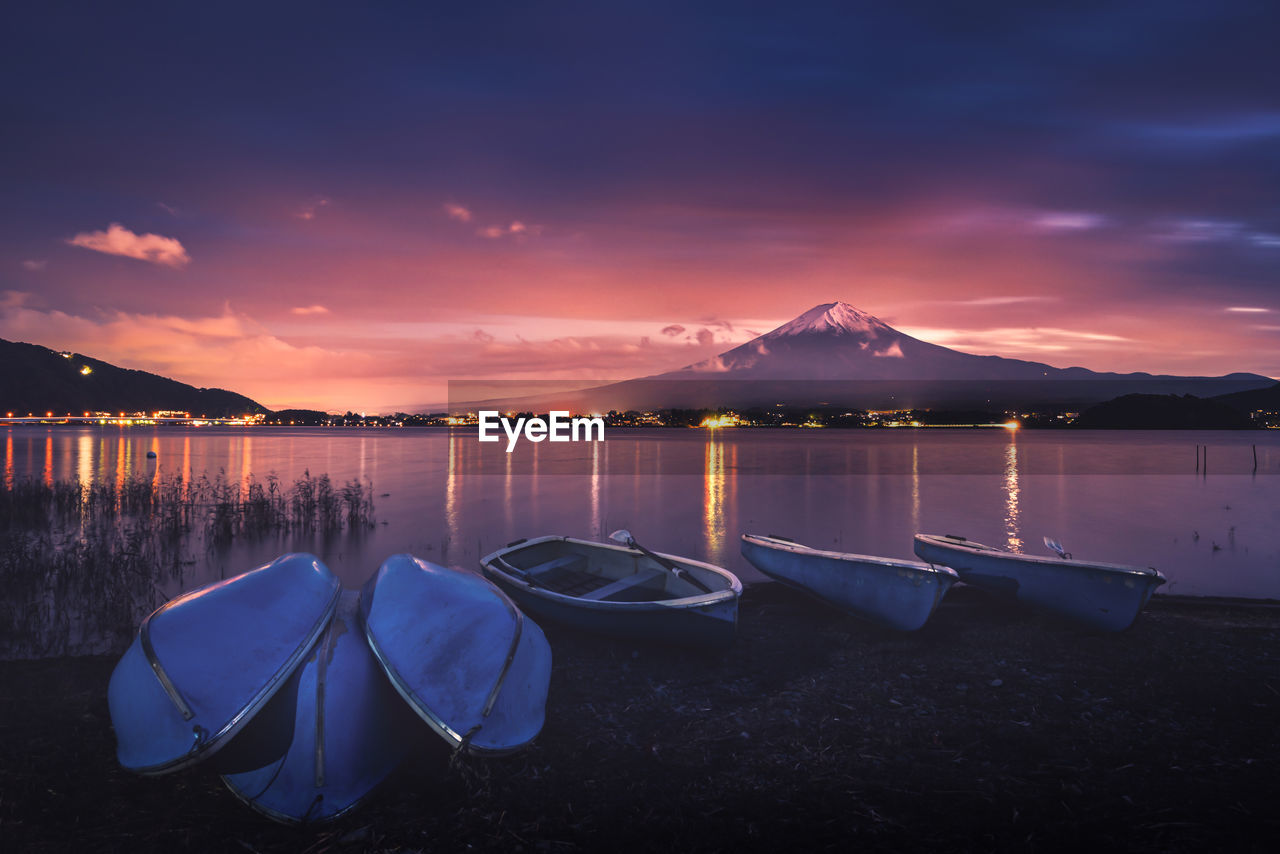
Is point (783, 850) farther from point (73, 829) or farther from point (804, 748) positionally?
point (73, 829)

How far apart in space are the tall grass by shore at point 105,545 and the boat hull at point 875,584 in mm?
11042

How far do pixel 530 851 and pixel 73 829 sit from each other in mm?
3607

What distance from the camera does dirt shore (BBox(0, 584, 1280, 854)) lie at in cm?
505

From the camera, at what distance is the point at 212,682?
16.2ft

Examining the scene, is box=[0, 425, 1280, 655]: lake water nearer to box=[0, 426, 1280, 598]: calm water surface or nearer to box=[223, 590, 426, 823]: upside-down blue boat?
box=[0, 426, 1280, 598]: calm water surface

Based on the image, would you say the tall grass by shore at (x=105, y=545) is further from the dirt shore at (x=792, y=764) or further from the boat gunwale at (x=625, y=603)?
the boat gunwale at (x=625, y=603)

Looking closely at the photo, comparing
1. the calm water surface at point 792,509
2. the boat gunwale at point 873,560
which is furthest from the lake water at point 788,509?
the boat gunwale at point 873,560

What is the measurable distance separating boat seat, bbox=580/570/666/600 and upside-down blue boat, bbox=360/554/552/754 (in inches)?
122

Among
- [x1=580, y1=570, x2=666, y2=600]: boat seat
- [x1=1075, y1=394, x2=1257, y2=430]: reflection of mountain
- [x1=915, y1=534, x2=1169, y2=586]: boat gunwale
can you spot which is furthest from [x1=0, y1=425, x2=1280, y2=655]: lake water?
[x1=1075, y1=394, x2=1257, y2=430]: reflection of mountain

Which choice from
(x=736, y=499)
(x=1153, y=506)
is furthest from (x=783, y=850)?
(x=1153, y=506)

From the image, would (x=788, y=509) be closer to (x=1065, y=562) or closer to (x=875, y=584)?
(x=1065, y=562)

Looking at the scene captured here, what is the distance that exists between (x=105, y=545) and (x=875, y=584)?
1677 cm

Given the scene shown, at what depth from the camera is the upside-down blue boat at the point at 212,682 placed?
15.6ft

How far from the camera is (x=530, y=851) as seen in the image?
Result: 491 centimetres
